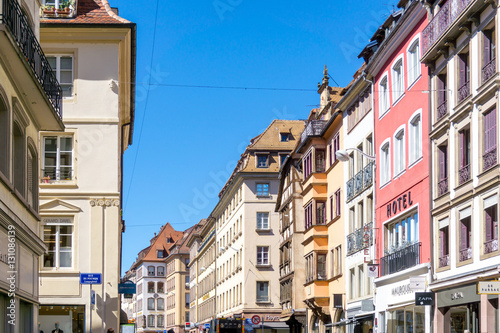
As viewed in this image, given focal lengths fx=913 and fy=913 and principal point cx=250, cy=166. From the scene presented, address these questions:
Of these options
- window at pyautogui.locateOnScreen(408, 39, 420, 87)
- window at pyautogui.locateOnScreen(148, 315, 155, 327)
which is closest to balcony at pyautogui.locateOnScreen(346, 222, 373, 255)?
window at pyautogui.locateOnScreen(408, 39, 420, 87)

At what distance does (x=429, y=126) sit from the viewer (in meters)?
31.2

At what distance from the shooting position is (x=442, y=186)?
97.9ft

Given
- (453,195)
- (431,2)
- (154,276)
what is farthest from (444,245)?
(154,276)

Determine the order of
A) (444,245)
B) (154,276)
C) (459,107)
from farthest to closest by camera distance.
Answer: (154,276) → (444,245) → (459,107)

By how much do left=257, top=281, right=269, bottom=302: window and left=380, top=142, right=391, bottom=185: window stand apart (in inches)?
1569

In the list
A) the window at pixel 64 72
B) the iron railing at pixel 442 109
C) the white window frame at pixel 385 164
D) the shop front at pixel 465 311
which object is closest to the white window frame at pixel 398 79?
the white window frame at pixel 385 164

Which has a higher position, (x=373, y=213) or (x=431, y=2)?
(x=431, y=2)

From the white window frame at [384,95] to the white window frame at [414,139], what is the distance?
3686 mm

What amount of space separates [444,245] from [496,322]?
5.52m

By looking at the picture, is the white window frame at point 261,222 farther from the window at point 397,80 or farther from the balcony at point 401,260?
the window at point 397,80

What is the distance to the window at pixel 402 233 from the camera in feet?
110

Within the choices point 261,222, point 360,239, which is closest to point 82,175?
point 360,239

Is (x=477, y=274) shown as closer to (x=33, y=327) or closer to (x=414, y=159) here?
(x=414, y=159)

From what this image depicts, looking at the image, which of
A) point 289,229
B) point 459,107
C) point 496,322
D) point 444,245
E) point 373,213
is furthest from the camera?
point 289,229
